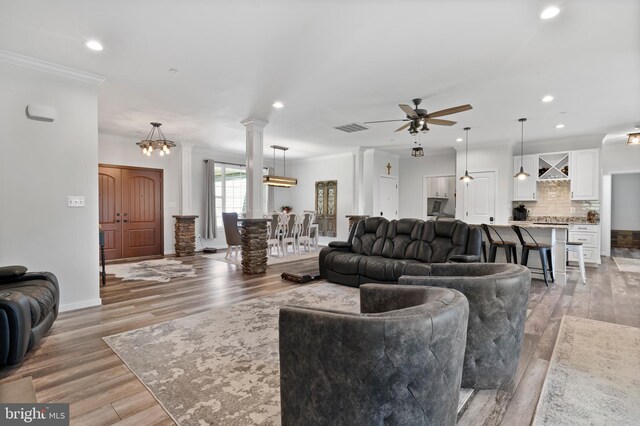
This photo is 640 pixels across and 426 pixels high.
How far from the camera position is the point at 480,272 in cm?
232

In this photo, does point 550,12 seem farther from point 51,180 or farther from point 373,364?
point 51,180

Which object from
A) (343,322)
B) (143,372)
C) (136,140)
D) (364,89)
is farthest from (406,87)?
(136,140)

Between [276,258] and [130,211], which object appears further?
[130,211]

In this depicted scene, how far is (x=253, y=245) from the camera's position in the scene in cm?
577

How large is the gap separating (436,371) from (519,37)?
10.3ft

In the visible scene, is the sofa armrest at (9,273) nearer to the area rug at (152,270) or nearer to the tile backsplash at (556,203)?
the area rug at (152,270)

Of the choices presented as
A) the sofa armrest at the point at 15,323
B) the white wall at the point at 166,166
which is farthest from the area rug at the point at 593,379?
the white wall at the point at 166,166

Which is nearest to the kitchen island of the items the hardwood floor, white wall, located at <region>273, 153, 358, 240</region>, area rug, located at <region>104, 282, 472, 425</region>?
the hardwood floor

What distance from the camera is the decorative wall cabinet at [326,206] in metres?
9.70

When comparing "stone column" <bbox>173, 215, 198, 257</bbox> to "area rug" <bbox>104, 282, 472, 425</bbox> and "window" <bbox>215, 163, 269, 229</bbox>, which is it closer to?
"window" <bbox>215, 163, 269, 229</bbox>

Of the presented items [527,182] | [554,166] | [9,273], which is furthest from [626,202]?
[9,273]

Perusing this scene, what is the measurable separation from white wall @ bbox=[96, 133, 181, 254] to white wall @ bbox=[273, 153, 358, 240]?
323 centimetres

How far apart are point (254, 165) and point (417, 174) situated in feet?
18.3

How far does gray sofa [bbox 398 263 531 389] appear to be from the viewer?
199 centimetres
